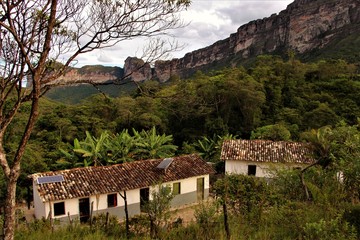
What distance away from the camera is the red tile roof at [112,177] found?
1439cm

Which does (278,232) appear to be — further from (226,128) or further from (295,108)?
(295,108)

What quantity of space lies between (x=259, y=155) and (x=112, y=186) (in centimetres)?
1014

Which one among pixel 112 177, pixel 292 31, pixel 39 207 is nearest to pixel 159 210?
pixel 112 177

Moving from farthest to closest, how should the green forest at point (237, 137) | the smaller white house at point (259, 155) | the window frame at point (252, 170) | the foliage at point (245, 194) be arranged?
the window frame at point (252, 170) < the smaller white house at point (259, 155) < the foliage at point (245, 194) < the green forest at point (237, 137)

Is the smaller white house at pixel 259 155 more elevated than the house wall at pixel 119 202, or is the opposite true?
the smaller white house at pixel 259 155

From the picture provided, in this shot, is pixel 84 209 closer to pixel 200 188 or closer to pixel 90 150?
pixel 90 150

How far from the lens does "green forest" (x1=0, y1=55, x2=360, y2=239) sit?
19.2ft

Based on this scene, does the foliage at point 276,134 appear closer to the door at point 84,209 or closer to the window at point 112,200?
the window at point 112,200

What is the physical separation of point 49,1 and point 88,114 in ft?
90.3

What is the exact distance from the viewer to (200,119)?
32.5 metres

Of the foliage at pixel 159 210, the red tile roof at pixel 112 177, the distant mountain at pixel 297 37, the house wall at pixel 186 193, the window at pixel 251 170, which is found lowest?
the house wall at pixel 186 193

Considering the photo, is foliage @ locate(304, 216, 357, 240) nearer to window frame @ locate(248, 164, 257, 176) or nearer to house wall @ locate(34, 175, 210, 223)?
house wall @ locate(34, 175, 210, 223)

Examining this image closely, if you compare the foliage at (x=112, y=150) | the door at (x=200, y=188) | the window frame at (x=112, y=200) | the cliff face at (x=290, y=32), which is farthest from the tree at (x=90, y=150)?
the cliff face at (x=290, y=32)

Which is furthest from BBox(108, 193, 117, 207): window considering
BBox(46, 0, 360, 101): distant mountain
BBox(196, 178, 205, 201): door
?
BBox(46, 0, 360, 101): distant mountain
